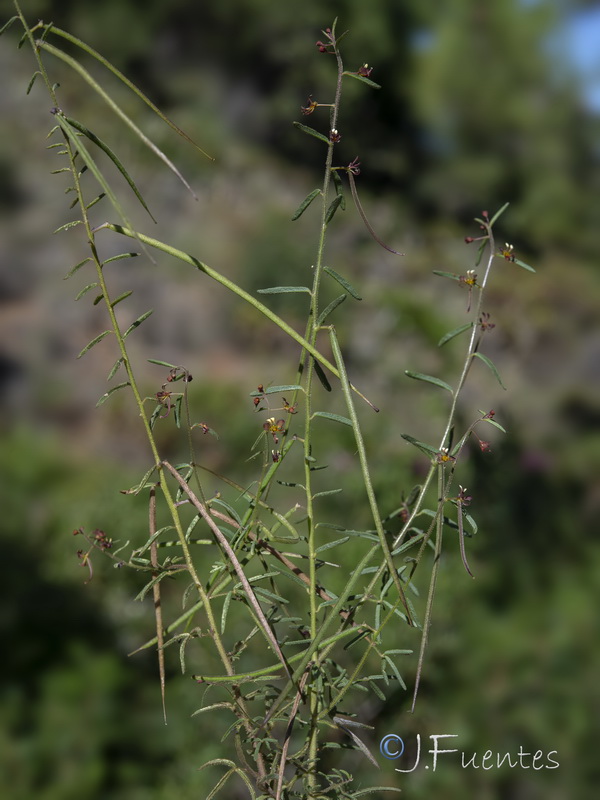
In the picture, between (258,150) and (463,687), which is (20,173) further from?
(463,687)

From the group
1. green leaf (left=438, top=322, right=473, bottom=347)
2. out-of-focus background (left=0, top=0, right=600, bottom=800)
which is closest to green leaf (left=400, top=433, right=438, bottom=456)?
green leaf (left=438, top=322, right=473, bottom=347)

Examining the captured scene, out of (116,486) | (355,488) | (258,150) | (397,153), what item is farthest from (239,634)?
(258,150)

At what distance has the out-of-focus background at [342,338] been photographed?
3.92 ft

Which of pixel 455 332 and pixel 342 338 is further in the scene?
pixel 342 338

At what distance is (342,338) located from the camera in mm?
2541

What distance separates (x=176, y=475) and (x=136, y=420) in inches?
88.3

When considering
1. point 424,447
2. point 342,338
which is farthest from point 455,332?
point 342,338

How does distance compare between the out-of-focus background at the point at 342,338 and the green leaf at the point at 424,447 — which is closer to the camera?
the green leaf at the point at 424,447

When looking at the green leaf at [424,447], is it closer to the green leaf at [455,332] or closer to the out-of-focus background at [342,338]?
the green leaf at [455,332]

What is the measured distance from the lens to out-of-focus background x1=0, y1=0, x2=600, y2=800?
1193mm

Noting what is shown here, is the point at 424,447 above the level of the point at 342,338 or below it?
below

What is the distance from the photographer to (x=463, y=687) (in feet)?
4.25

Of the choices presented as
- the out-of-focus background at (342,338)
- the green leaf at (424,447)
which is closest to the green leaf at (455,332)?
the green leaf at (424,447)

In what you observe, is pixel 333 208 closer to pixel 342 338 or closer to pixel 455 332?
pixel 455 332
